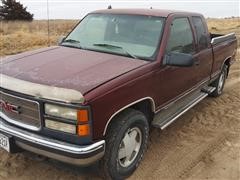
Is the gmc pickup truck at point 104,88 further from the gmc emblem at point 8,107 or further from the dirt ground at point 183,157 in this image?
the dirt ground at point 183,157

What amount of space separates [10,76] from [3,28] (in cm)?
2473

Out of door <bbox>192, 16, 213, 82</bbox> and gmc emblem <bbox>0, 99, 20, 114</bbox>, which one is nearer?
gmc emblem <bbox>0, 99, 20, 114</bbox>

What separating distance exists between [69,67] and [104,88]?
0.67 meters

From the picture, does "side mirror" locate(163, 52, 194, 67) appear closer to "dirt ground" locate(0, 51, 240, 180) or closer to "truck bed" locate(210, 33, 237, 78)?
"dirt ground" locate(0, 51, 240, 180)

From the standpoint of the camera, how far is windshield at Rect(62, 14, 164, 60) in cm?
451

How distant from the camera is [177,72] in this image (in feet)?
15.7

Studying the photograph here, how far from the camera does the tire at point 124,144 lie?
3639 millimetres

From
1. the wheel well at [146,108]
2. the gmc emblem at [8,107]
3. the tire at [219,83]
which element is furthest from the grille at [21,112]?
the tire at [219,83]

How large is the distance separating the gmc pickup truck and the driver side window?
0.05ft

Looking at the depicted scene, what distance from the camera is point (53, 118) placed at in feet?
11.0

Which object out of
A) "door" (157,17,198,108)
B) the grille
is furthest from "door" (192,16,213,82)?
the grille

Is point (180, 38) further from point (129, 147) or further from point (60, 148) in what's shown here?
point (60, 148)

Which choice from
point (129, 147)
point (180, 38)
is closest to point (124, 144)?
point (129, 147)

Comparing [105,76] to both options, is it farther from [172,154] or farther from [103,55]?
[172,154]
